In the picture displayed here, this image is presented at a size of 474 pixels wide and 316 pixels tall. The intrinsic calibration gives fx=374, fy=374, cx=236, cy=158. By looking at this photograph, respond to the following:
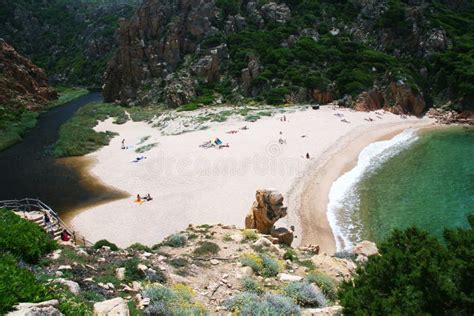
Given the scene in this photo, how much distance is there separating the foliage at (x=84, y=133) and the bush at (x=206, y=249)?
109ft

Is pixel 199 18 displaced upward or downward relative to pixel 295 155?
upward

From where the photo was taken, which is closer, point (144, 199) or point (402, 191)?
point (144, 199)

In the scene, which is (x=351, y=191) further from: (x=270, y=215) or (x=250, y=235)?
(x=250, y=235)

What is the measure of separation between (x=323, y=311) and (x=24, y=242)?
8.90 meters

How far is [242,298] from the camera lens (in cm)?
1074

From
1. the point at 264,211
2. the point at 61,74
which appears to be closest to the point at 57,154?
the point at 264,211

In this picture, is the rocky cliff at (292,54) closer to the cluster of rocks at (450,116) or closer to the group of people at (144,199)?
the cluster of rocks at (450,116)

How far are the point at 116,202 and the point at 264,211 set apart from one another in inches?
529

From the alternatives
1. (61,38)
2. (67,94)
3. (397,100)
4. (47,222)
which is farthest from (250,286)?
(61,38)

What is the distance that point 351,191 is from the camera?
29141 mm

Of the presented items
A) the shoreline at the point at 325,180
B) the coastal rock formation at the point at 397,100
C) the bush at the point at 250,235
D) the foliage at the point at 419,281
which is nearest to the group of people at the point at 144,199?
the shoreline at the point at 325,180

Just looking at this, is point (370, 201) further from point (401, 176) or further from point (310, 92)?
point (310, 92)

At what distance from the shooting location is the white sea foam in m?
23.0

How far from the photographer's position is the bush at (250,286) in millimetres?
11892
